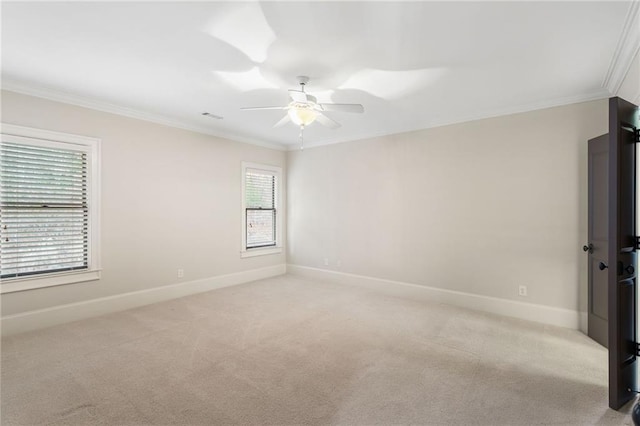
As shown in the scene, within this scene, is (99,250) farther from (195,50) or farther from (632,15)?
(632,15)

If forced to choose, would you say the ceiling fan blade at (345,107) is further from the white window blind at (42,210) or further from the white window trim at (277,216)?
the white window blind at (42,210)

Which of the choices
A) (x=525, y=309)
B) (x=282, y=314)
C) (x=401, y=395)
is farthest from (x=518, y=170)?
(x=282, y=314)

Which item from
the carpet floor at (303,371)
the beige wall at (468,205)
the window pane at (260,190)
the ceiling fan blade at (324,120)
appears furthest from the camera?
the window pane at (260,190)

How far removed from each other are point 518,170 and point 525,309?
5.70 feet

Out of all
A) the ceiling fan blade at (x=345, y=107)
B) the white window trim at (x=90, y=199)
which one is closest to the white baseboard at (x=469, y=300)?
the ceiling fan blade at (x=345, y=107)

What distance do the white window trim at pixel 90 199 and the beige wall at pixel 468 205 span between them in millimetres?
3452

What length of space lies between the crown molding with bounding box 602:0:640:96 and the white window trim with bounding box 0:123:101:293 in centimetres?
521

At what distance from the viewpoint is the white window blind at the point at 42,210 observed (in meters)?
3.27

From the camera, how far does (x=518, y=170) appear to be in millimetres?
3891

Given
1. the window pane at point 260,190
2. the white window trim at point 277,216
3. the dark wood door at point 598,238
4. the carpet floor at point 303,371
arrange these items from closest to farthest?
1. the carpet floor at point 303,371
2. the dark wood door at point 598,238
3. the white window trim at point 277,216
4. the window pane at point 260,190

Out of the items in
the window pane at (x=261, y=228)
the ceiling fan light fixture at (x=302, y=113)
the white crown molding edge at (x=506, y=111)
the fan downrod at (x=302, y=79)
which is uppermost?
the fan downrod at (x=302, y=79)

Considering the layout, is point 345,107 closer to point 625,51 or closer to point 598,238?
point 625,51

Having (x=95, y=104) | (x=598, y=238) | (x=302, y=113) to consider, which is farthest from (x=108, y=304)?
(x=598, y=238)

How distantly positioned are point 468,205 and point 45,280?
209 inches
